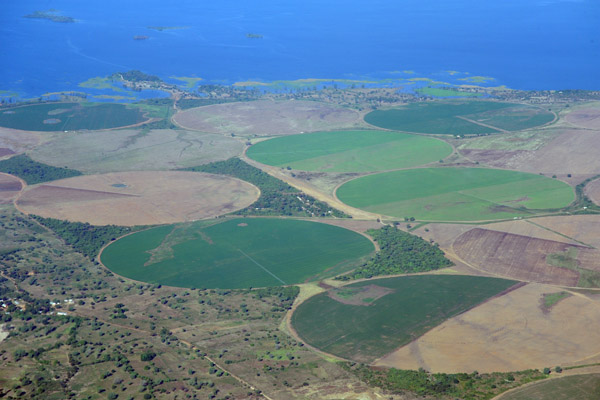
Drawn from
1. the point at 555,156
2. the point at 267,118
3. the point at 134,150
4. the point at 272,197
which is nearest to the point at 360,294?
the point at 272,197

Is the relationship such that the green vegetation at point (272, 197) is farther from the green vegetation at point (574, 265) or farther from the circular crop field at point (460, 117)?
the circular crop field at point (460, 117)

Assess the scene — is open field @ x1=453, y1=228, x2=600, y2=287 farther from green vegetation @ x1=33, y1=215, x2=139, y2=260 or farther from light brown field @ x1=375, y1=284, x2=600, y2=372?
green vegetation @ x1=33, y1=215, x2=139, y2=260

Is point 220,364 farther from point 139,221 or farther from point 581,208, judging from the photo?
point 581,208

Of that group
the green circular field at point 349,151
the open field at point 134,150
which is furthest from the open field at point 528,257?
the open field at point 134,150

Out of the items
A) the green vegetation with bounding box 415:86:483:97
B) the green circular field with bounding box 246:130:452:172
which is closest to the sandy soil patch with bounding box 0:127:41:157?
the green circular field with bounding box 246:130:452:172

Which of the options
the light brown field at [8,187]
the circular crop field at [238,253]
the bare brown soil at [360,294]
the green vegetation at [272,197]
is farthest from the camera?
the light brown field at [8,187]

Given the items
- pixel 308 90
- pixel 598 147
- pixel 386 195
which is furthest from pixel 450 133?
pixel 308 90
